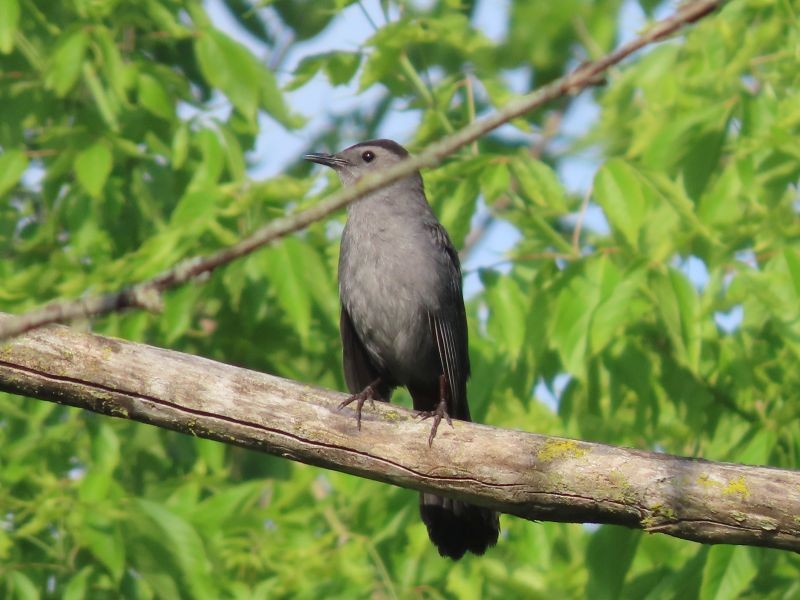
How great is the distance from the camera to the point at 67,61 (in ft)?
17.7

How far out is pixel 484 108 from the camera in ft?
34.3

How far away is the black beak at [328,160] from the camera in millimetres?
5918

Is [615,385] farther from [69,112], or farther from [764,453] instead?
[69,112]

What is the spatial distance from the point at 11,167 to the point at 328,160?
1.60 meters

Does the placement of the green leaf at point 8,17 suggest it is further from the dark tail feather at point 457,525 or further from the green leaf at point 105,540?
the dark tail feather at point 457,525

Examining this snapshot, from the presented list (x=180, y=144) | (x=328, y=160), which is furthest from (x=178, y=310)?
(x=328, y=160)

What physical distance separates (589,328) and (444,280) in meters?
0.97

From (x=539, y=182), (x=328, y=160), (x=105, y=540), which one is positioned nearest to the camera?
(x=105, y=540)

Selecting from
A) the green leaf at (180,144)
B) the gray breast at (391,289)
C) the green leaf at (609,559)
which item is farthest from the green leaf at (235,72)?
the green leaf at (609,559)

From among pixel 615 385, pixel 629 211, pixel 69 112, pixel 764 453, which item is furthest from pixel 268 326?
pixel 764 453

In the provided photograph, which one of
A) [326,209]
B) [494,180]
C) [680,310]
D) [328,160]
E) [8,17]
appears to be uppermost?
[328,160]

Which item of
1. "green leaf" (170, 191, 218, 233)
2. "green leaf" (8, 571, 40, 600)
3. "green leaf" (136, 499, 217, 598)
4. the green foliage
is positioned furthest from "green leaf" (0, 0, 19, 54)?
"green leaf" (8, 571, 40, 600)

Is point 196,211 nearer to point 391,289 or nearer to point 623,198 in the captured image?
point 391,289

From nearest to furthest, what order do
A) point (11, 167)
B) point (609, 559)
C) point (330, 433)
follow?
point (330, 433), point (609, 559), point (11, 167)
